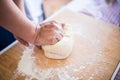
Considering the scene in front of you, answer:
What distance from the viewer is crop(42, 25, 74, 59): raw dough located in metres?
0.71

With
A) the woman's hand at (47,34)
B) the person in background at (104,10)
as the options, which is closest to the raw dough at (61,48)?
the woman's hand at (47,34)

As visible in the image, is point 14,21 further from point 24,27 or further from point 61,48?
point 61,48

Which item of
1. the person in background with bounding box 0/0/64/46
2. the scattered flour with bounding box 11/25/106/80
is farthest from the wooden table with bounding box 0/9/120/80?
the person in background with bounding box 0/0/64/46

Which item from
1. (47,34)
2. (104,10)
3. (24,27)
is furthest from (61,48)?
(104,10)

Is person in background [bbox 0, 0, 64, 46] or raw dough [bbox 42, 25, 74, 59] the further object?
raw dough [bbox 42, 25, 74, 59]

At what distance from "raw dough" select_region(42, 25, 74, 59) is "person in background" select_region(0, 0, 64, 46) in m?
0.02

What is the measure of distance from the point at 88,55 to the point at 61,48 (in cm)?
14

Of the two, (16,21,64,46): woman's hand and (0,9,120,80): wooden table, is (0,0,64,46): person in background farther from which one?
(0,9,120,80): wooden table

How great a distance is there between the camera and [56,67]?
0.71 m

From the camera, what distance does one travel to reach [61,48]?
71 cm

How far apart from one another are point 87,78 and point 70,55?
0.15 meters

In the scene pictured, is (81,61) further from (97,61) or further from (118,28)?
(118,28)

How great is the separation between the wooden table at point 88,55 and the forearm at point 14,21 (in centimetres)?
17

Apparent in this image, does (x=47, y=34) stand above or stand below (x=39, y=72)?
above
